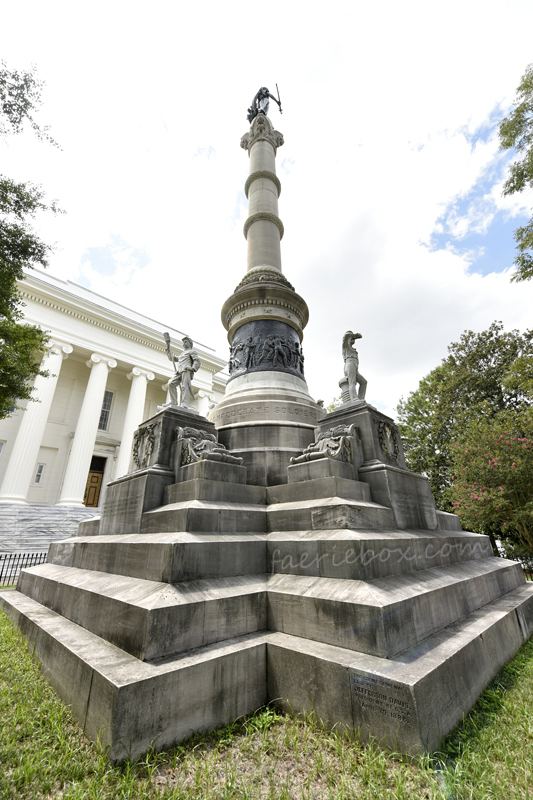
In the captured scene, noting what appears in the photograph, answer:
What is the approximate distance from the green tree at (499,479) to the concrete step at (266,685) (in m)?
13.7

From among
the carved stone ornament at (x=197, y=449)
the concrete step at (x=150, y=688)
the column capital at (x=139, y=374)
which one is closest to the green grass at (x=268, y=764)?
the concrete step at (x=150, y=688)

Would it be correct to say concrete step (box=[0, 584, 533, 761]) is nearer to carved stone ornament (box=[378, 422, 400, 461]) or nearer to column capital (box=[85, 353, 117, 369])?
carved stone ornament (box=[378, 422, 400, 461])

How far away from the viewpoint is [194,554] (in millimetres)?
4230

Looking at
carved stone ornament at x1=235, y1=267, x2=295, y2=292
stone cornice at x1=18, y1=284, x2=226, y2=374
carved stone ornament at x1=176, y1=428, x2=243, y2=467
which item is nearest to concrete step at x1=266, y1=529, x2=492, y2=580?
carved stone ornament at x1=176, y1=428, x2=243, y2=467

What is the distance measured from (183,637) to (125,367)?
1225 inches

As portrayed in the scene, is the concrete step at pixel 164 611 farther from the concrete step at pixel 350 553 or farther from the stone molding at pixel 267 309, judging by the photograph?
the stone molding at pixel 267 309

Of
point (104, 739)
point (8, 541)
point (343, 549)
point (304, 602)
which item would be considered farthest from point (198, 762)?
point (8, 541)

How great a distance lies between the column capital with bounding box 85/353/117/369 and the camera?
2853cm

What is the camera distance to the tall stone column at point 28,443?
2164cm

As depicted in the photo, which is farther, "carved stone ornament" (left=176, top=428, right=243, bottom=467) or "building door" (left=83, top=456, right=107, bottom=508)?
"building door" (left=83, top=456, right=107, bottom=508)

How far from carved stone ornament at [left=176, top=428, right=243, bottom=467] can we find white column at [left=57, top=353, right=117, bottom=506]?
69.5 ft

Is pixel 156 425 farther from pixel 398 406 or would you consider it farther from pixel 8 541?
pixel 398 406

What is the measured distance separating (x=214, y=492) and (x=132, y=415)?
2621cm

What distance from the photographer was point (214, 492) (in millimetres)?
5645
